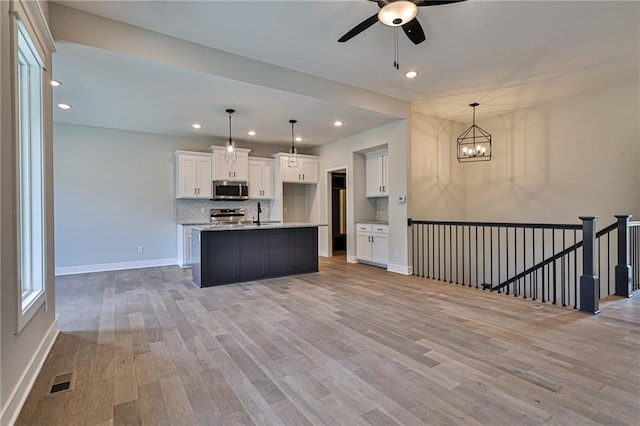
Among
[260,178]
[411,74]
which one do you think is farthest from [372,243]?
[411,74]

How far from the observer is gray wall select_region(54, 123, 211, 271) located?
5.70m

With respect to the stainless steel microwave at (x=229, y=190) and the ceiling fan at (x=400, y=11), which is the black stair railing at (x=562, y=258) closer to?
the ceiling fan at (x=400, y=11)

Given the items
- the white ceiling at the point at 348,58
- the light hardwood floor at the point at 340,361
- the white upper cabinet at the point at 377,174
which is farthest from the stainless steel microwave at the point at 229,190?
the light hardwood floor at the point at 340,361

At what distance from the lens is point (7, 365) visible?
173 cm

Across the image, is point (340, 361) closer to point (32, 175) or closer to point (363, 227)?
point (32, 175)

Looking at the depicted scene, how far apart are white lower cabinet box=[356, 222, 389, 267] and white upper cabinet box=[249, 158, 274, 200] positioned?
2.46 m

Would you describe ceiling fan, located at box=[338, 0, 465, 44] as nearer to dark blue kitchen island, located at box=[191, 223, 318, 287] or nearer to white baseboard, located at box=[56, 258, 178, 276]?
dark blue kitchen island, located at box=[191, 223, 318, 287]

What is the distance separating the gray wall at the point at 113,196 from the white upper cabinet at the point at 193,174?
39cm

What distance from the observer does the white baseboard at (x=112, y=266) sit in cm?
562

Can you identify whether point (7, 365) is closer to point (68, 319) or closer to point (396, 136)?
point (68, 319)

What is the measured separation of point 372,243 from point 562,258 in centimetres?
313

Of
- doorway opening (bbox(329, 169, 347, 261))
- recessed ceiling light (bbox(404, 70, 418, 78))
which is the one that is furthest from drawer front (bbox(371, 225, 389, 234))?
recessed ceiling light (bbox(404, 70, 418, 78))

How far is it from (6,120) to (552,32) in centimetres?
487

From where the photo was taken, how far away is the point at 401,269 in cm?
561
